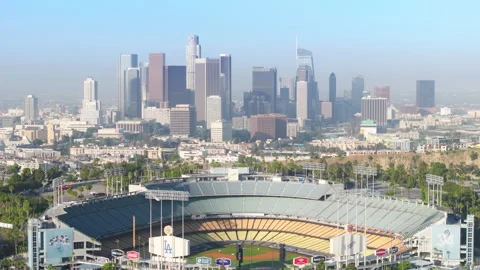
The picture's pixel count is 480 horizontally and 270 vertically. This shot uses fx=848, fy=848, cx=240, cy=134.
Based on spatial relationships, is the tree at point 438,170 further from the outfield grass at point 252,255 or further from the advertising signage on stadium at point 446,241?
the advertising signage on stadium at point 446,241

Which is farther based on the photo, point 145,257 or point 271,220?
point 271,220

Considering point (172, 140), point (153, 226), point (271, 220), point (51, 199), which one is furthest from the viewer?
point (172, 140)

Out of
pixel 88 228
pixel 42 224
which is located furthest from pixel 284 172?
pixel 42 224

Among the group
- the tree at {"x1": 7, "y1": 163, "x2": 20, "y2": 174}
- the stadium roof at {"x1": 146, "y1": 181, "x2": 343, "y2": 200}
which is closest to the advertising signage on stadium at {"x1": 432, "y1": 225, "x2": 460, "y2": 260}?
the stadium roof at {"x1": 146, "y1": 181, "x2": 343, "y2": 200}

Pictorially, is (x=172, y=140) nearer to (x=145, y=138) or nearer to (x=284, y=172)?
(x=145, y=138)

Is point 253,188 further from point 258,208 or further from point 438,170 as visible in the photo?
point 438,170

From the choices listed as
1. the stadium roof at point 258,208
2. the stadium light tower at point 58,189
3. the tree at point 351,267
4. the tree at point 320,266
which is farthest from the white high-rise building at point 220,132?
the tree at point 351,267

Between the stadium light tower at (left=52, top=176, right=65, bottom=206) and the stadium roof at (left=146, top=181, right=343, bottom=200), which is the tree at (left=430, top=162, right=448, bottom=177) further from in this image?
the stadium light tower at (left=52, top=176, right=65, bottom=206)
